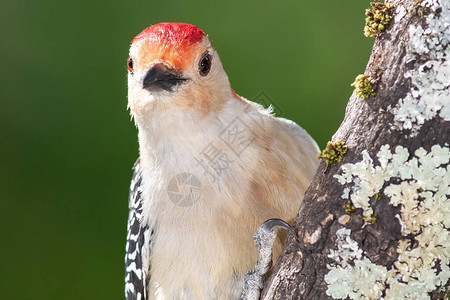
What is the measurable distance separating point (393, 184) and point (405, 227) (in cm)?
14

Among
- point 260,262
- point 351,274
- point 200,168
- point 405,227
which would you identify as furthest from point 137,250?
point 405,227

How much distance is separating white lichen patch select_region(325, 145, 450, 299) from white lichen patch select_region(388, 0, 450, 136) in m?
0.10

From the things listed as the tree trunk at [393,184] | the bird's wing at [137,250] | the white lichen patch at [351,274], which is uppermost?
the tree trunk at [393,184]

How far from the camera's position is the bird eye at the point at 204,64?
2692 mm

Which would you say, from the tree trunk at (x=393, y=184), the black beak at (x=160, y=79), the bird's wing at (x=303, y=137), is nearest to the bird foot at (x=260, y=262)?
the tree trunk at (x=393, y=184)

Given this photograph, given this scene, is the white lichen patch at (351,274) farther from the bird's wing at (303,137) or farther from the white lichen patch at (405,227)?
the bird's wing at (303,137)

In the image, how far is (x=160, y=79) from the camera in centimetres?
250

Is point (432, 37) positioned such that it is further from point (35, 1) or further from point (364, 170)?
point (35, 1)

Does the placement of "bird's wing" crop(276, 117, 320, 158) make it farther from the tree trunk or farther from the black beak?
the tree trunk

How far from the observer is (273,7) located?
420cm

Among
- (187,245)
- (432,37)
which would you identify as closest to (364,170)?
(432,37)

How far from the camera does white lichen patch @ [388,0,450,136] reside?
166 centimetres

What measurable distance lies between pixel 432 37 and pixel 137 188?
188 cm

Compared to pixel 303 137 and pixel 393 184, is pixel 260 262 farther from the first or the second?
pixel 303 137
